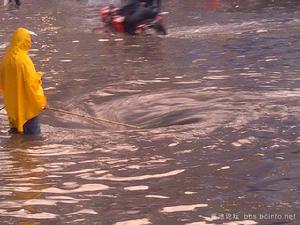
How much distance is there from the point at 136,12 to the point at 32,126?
10.9 m

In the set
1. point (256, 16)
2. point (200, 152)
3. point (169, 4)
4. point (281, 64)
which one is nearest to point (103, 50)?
point (281, 64)

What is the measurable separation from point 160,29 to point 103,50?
2.35 m

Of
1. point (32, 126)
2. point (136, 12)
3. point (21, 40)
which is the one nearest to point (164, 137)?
point (32, 126)

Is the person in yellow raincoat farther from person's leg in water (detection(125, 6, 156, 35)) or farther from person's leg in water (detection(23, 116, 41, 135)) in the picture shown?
person's leg in water (detection(125, 6, 156, 35))

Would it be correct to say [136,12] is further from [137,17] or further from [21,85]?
[21,85]

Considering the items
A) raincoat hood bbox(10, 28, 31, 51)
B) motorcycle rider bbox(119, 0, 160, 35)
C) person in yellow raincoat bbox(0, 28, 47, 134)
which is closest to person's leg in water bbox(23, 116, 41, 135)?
person in yellow raincoat bbox(0, 28, 47, 134)

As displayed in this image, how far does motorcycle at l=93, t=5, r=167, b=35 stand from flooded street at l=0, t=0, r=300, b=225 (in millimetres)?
558

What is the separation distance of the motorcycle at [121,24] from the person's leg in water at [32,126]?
10.8 metres

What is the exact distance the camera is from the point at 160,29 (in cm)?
2162

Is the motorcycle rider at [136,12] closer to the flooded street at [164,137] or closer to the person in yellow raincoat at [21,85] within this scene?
the flooded street at [164,137]

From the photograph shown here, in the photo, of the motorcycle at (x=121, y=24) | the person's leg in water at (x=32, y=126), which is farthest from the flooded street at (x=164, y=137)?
the motorcycle at (x=121, y=24)

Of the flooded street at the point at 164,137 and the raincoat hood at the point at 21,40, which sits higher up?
the raincoat hood at the point at 21,40

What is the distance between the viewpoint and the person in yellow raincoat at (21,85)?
10.7m

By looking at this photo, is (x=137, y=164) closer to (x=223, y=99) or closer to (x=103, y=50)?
(x=223, y=99)
